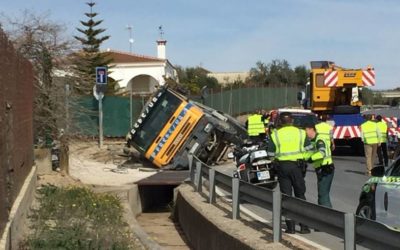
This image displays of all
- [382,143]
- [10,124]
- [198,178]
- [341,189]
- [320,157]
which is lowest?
[341,189]

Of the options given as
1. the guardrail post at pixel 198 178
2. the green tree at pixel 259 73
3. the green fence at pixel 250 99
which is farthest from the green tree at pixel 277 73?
the guardrail post at pixel 198 178

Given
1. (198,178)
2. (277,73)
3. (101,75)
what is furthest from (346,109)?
(277,73)

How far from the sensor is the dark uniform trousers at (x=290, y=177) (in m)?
9.21

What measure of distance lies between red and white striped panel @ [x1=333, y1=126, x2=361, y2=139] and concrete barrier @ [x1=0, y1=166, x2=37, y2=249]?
14.3 m

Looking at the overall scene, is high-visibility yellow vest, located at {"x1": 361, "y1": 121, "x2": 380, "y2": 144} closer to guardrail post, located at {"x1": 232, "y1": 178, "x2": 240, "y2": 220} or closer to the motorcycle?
the motorcycle

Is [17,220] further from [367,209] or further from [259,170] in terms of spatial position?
[259,170]

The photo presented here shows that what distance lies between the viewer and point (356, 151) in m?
25.1

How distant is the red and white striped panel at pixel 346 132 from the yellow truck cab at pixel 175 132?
15.3 feet

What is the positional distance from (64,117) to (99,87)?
6.26 metres

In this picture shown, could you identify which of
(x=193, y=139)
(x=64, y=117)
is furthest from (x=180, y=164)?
(x=64, y=117)

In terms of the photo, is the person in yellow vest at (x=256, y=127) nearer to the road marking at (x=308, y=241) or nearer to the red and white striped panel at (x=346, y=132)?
the red and white striped panel at (x=346, y=132)

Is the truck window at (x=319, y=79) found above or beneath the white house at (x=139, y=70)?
beneath

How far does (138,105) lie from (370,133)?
12533 millimetres

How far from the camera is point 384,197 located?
26.5ft
